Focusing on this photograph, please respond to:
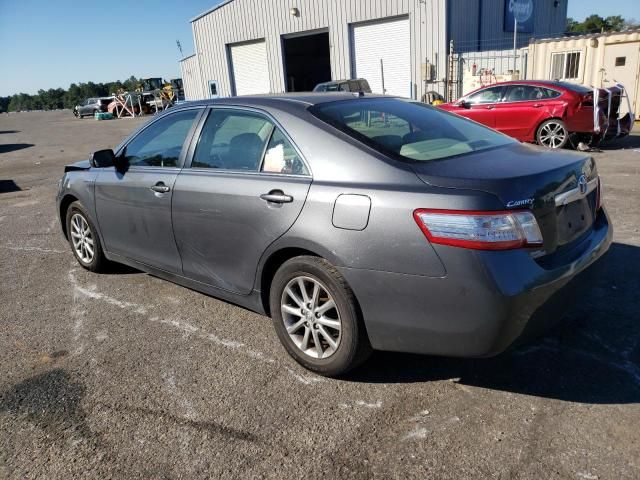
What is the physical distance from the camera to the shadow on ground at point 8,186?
10.5 metres

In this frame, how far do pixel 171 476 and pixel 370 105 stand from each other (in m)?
2.47

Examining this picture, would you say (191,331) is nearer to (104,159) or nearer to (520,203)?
(104,159)

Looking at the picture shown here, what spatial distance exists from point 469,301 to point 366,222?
621mm

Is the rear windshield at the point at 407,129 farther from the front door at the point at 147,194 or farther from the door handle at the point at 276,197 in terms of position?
the front door at the point at 147,194

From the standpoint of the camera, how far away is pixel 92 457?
8.21ft

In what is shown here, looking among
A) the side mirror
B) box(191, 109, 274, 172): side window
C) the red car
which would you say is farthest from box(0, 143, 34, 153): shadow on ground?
box(191, 109, 274, 172): side window

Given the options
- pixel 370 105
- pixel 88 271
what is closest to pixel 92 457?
pixel 370 105

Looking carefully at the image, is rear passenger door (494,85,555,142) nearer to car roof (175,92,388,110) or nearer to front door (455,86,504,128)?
front door (455,86,504,128)

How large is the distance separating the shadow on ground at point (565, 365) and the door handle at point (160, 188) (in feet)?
6.12

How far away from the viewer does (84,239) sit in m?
5.02

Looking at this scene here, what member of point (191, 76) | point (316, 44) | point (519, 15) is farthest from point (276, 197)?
point (191, 76)

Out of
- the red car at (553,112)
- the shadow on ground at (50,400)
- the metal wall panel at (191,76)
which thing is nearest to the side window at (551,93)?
the red car at (553,112)

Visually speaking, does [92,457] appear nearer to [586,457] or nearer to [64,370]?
[64,370]

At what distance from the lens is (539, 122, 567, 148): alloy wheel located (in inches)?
432
